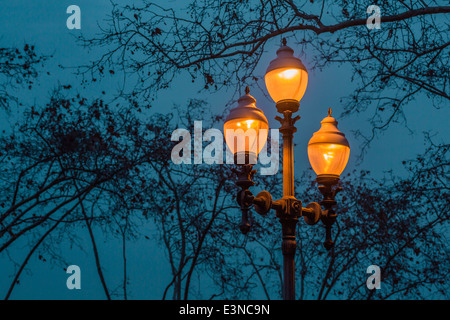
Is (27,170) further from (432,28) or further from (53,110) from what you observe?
(432,28)

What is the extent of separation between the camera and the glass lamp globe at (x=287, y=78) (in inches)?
229

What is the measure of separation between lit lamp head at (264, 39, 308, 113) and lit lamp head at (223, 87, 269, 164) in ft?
1.61

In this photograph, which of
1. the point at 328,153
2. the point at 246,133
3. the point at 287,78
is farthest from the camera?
the point at 328,153

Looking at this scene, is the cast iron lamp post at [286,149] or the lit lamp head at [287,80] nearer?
the cast iron lamp post at [286,149]

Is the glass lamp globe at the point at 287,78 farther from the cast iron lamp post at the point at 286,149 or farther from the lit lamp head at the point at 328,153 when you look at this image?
the lit lamp head at the point at 328,153

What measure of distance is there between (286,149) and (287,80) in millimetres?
802

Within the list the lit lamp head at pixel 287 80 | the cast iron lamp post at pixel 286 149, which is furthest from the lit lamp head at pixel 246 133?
the lit lamp head at pixel 287 80

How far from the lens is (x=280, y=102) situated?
588cm

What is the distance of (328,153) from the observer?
622 cm

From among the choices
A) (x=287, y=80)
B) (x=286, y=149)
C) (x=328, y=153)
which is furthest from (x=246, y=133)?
(x=328, y=153)

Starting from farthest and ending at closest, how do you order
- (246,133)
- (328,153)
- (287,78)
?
(328,153) → (287,78) → (246,133)

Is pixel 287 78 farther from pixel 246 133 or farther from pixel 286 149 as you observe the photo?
pixel 246 133

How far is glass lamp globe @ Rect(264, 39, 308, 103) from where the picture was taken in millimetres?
5805
